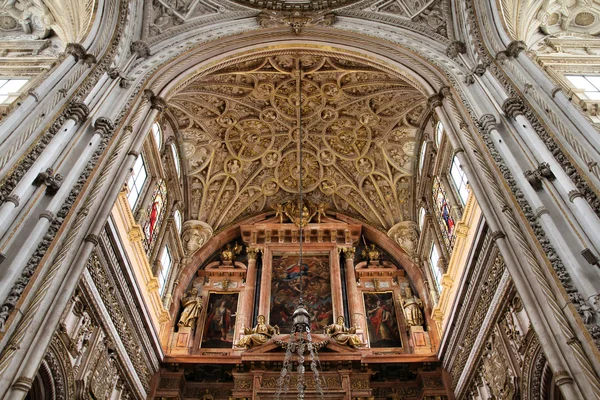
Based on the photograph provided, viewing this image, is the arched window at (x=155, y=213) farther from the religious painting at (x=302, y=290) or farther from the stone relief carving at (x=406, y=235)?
the stone relief carving at (x=406, y=235)

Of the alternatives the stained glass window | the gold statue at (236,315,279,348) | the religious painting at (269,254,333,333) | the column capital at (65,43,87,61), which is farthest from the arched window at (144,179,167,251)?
the stained glass window

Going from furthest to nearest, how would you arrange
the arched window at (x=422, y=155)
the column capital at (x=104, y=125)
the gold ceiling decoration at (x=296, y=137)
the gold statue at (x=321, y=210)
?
the gold statue at (x=321, y=210)
the arched window at (x=422, y=155)
the gold ceiling decoration at (x=296, y=137)
the column capital at (x=104, y=125)

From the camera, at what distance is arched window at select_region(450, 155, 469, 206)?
12659mm

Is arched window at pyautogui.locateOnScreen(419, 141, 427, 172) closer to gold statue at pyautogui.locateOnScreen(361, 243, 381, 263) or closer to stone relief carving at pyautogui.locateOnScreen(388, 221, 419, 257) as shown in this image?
stone relief carving at pyautogui.locateOnScreen(388, 221, 419, 257)

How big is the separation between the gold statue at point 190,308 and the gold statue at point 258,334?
2007 mm

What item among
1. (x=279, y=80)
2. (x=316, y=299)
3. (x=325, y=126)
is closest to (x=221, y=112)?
(x=279, y=80)

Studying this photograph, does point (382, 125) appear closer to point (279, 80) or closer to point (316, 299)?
point (279, 80)

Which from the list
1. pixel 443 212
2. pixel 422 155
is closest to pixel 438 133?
pixel 422 155

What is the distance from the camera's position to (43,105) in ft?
28.8

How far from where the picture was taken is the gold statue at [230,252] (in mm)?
17078

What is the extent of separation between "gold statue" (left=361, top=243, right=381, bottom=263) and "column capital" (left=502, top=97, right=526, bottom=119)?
8.55m

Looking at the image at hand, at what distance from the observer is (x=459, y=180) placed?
→ 518 inches

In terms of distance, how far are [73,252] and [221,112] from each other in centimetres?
949

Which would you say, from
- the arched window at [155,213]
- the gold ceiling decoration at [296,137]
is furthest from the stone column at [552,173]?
the arched window at [155,213]
